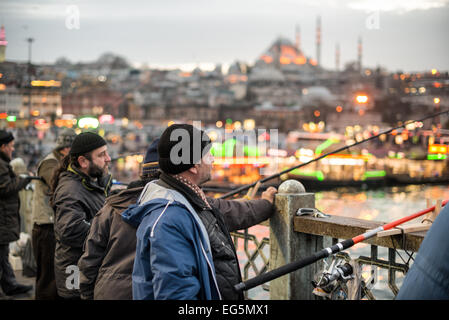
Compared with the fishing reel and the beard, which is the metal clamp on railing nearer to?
the fishing reel

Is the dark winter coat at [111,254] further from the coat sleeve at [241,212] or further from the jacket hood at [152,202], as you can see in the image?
the coat sleeve at [241,212]

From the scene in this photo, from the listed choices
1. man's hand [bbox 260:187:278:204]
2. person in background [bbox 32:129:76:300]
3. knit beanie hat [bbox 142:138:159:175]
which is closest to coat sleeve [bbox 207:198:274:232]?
man's hand [bbox 260:187:278:204]

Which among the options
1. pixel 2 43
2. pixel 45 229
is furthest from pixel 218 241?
pixel 2 43

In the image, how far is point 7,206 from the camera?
541 centimetres

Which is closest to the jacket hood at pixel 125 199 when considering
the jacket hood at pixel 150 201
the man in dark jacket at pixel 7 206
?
the jacket hood at pixel 150 201

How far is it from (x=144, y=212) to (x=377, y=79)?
438 ft

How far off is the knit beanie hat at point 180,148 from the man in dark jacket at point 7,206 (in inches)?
127

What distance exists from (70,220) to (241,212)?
1.04 m

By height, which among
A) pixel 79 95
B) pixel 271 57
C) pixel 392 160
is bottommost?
pixel 392 160

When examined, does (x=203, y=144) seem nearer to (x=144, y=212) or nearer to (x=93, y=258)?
(x=144, y=212)

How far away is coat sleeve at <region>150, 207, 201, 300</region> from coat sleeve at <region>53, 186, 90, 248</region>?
4.88ft

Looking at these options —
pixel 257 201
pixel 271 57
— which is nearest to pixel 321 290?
pixel 257 201

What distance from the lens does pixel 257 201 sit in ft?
11.9

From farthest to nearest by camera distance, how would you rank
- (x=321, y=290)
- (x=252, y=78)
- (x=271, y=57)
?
(x=271, y=57) → (x=252, y=78) → (x=321, y=290)
